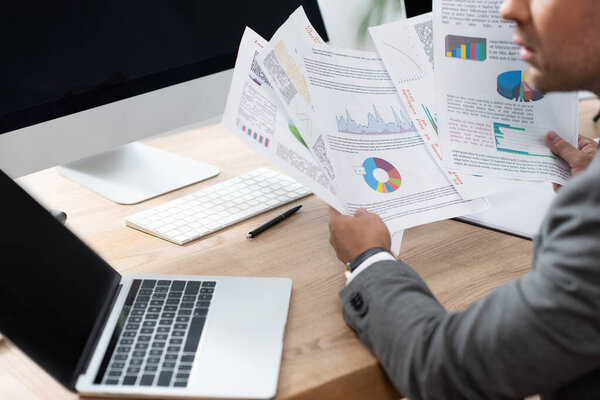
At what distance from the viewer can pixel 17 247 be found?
0.74m

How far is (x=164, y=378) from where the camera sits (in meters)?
0.68

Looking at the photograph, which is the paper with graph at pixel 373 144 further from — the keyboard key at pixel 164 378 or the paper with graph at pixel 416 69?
the keyboard key at pixel 164 378

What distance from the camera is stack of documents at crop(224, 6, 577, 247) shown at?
0.92 m

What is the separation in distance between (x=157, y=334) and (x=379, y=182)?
39 centimetres

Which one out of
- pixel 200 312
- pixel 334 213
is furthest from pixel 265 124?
pixel 200 312

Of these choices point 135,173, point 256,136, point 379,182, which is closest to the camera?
point 256,136

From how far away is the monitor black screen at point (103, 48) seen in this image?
3.13 ft

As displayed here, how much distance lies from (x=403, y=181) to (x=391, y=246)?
0.38 ft

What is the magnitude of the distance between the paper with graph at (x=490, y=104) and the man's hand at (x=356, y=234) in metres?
0.20

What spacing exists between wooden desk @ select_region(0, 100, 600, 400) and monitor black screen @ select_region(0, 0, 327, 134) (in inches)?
7.3

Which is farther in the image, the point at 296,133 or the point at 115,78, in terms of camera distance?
the point at 115,78

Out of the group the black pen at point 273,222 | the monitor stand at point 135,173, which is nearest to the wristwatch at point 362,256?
the black pen at point 273,222

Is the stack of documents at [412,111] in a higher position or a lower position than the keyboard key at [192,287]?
higher

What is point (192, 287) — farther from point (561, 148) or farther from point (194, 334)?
point (561, 148)
